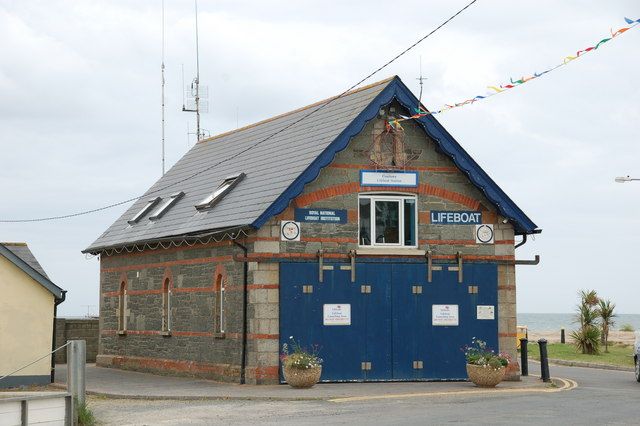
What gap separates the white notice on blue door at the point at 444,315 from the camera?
86.9 feet

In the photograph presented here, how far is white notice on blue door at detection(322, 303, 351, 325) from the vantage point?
25.7 metres

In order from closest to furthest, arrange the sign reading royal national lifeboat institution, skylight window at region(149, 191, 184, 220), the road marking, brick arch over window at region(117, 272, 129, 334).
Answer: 1. the road marking
2. the sign reading royal national lifeboat institution
3. skylight window at region(149, 191, 184, 220)
4. brick arch over window at region(117, 272, 129, 334)

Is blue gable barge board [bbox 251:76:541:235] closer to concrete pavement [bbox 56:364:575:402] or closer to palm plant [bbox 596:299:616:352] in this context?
concrete pavement [bbox 56:364:575:402]

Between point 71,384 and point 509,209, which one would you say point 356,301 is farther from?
point 71,384

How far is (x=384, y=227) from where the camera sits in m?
26.6

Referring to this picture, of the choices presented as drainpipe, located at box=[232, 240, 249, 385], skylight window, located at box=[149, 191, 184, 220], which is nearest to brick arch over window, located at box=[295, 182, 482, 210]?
drainpipe, located at box=[232, 240, 249, 385]

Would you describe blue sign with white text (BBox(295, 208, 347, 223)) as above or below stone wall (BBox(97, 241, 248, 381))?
above

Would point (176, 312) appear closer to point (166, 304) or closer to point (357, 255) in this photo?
point (166, 304)

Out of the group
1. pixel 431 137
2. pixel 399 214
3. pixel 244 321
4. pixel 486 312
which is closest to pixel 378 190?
pixel 399 214

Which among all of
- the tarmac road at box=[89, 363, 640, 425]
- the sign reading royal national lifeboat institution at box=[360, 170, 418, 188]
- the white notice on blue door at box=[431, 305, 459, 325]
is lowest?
the tarmac road at box=[89, 363, 640, 425]

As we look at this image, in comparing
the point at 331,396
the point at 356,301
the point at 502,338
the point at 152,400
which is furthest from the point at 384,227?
the point at 152,400

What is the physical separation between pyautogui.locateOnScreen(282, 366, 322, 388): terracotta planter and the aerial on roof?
3357 millimetres

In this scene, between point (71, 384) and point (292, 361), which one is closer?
point (71, 384)

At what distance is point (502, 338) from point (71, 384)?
13067mm
